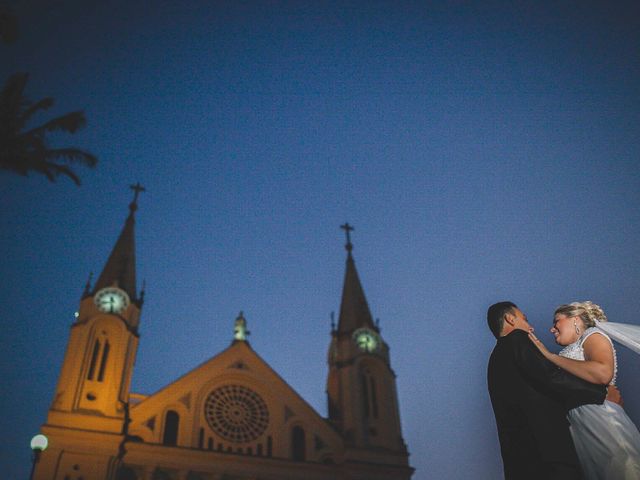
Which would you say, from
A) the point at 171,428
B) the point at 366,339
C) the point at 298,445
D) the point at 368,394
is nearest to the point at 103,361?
the point at 171,428

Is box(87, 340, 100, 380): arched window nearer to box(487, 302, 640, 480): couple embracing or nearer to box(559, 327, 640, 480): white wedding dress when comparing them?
box(487, 302, 640, 480): couple embracing

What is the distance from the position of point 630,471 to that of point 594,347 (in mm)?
932

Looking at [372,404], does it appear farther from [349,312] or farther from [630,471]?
[630,471]

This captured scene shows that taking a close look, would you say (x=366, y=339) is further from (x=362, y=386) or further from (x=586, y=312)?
(x=586, y=312)

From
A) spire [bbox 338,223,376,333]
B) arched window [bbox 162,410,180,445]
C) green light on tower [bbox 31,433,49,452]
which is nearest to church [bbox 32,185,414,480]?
arched window [bbox 162,410,180,445]

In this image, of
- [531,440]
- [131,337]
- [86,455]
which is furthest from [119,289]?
[531,440]

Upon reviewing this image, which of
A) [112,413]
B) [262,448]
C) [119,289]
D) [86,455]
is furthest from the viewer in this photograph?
[119,289]

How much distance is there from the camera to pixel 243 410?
3053 centimetres

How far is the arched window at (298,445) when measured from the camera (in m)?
30.1

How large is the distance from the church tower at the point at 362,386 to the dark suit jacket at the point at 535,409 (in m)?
27.6

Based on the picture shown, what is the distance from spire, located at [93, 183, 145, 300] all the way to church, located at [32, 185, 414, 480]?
0.36 ft

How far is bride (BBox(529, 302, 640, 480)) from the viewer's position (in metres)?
4.23

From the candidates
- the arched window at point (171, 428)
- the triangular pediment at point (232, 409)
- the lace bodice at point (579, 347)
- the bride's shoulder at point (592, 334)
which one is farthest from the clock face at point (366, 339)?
the bride's shoulder at point (592, 334)

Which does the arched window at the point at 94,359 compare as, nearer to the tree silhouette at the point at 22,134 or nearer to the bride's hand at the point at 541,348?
the tree silhouette at the point at 22,134
